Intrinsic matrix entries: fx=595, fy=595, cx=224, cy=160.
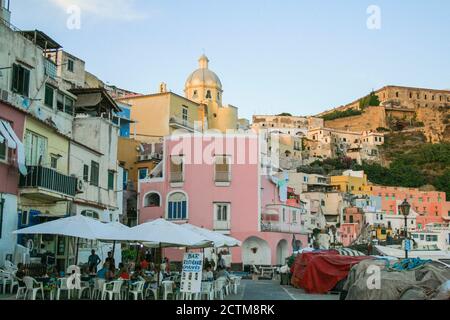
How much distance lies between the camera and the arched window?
4408 centimetres

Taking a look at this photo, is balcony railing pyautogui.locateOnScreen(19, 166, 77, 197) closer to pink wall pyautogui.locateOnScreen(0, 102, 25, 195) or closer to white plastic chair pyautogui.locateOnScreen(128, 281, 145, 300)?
pink wall pyautogui.locateOnScreen(0, 102, 25, 195)

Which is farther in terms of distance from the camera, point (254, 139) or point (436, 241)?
point (436, 241)

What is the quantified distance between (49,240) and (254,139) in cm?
2134

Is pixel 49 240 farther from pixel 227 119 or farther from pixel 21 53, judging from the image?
pixel 227 119

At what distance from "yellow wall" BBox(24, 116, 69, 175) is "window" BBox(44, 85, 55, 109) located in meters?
2.30

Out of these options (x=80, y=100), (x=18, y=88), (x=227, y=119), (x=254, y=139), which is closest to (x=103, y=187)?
(x=80, y=100)

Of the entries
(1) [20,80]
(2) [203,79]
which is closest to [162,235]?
(1) [20,80]

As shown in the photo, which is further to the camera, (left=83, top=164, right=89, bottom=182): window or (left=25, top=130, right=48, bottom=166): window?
(left=83, top=164, right=89, bottom=182): window

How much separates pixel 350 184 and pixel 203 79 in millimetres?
36281

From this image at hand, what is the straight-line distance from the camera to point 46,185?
22.7 m

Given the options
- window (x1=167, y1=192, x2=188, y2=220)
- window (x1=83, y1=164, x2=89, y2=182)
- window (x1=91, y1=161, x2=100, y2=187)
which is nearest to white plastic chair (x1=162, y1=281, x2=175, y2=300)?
window (x1=83, y1=164, x2=89, y2=182)

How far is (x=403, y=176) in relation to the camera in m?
118

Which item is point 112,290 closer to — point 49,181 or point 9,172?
point 9,172
